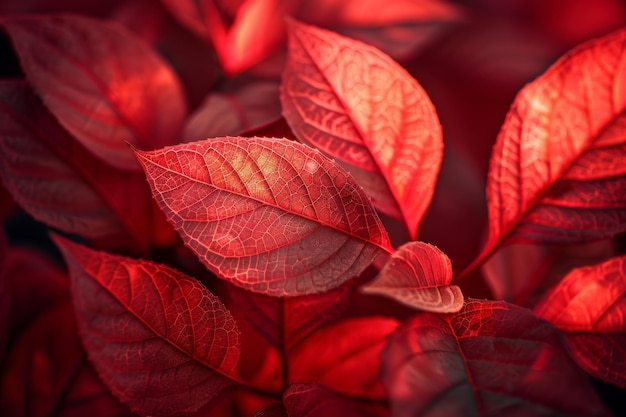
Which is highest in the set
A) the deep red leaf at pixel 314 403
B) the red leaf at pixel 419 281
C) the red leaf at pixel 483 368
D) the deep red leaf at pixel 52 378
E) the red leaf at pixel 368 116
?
the red leaf at pixel 368 116

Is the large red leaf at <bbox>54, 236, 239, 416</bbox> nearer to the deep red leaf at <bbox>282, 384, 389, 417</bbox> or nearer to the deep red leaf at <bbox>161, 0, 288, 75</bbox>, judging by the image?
the deep red leaf at <bbox>282, 384, 389, 417</bbox>

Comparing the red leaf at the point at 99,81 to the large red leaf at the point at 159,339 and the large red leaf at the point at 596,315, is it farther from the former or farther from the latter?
the large red leaf at the point at 596,315

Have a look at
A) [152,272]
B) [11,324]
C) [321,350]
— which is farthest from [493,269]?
[11,324]

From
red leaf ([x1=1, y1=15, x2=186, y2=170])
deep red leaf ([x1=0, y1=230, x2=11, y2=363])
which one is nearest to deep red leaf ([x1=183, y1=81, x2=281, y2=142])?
red leaf ([x1=1, y1=15, x2=186, y2=170])

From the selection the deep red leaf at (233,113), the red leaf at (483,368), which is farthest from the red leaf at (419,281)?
the deep red leaf at (233,113)

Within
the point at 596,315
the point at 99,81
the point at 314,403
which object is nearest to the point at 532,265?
the point at 596,315

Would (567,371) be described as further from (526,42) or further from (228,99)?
(526,42)

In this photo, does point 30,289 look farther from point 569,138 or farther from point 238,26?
point 569,138
